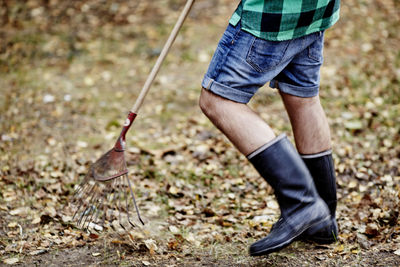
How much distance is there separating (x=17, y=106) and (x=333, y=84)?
10.4 feet

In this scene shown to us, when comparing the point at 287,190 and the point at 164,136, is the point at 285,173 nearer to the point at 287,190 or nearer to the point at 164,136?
the point at 287,190

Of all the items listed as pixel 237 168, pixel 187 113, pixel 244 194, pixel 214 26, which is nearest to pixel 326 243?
pixel 244 194

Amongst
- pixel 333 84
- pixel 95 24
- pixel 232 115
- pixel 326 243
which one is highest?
pixel 232 115

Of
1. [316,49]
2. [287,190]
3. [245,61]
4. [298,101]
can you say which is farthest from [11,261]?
[316,49]

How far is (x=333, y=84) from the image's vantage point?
14.9ft

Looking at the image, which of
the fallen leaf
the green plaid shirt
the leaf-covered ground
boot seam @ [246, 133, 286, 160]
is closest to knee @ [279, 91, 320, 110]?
boot seam @ [246, 133, 286, 160]

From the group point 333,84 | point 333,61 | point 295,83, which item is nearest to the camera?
point 295,83

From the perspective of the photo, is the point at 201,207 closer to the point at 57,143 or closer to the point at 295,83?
the point at 295,83

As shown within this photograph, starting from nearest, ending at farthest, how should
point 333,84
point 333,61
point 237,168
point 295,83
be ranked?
1. point 295,83
2. point 237,168
3. point 333,84
4. point 333,61

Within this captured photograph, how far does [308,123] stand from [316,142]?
115 mm

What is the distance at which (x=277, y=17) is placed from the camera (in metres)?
1.73

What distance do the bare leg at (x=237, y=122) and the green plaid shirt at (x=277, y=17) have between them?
32cm

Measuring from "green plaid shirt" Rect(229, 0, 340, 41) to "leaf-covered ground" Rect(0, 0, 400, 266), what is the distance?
1.12 meters

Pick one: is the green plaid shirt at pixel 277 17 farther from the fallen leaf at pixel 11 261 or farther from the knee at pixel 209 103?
the fallen leaf at pixel 11 261
